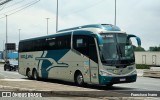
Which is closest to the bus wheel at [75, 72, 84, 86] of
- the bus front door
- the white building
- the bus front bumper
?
the bus front door

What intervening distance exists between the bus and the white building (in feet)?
205

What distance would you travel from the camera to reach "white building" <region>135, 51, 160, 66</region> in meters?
87.5

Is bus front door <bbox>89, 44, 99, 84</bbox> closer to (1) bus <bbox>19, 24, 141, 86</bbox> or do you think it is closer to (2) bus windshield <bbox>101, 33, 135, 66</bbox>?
(1) bus <bbox>19, 24, 141, 86</bbox>

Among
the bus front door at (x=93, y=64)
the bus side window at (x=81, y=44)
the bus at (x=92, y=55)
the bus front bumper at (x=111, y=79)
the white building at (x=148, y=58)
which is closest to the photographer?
the bus front bumper at (x=111, y=79)

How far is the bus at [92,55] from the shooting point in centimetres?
2091

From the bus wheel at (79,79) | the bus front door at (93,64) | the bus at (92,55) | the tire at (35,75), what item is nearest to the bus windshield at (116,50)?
the bus at (92,55)

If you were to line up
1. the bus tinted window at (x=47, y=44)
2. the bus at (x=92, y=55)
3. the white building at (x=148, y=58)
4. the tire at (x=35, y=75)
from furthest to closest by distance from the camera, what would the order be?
the white building at (x=148, y=58)
the tire at (x=35, y=75)
the bus tinted window at (x=47, y=44)
the bus at (x=92, y=55)

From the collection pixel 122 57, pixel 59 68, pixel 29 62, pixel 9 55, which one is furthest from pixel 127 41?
pixel 9 55

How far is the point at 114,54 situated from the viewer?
826 inches

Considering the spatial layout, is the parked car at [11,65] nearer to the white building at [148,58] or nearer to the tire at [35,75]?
the tire at [35,75]

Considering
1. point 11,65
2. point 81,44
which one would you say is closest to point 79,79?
point 81,44

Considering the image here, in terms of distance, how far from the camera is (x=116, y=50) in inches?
827

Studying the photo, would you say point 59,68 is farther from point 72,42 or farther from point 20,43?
point 20,43

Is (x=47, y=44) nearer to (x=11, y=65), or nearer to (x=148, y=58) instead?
(x=11, y=65)
